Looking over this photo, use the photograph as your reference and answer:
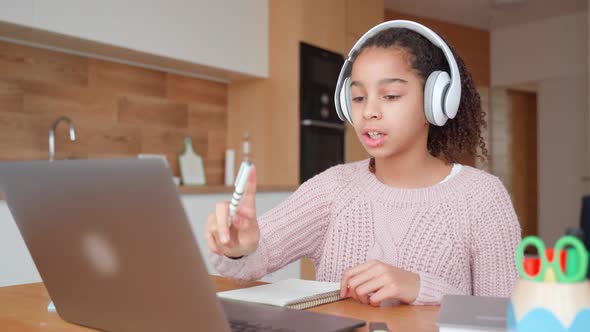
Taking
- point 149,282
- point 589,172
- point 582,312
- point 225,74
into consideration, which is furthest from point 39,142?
point 589,172

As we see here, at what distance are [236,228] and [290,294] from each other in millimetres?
144

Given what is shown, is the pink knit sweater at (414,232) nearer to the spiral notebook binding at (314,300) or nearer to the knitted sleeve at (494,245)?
the knitted sleeve at (494,245)

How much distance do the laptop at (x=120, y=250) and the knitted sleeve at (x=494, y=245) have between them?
1.70 ft

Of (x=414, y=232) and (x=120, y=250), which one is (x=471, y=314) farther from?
(x=414, y=232)

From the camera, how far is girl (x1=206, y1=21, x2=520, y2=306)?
1.19 meters

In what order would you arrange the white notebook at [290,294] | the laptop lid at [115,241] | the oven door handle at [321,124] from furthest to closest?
the oven door handle at [321,124], the white notebook at [290,294], the laptop lid at [115,241]

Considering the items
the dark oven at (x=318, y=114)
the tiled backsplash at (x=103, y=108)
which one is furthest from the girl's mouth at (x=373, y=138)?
the dark oven at (x=318, y=114)

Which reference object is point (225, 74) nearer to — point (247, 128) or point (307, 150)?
point (247, 128)

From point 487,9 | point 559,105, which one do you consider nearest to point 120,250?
point 487,9

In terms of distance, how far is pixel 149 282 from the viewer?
66 centimetres

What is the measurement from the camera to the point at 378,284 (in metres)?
0.96

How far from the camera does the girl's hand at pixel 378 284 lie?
96 centimetres

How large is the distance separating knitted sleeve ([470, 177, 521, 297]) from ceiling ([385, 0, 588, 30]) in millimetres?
4525

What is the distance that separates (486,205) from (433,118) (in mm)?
216
